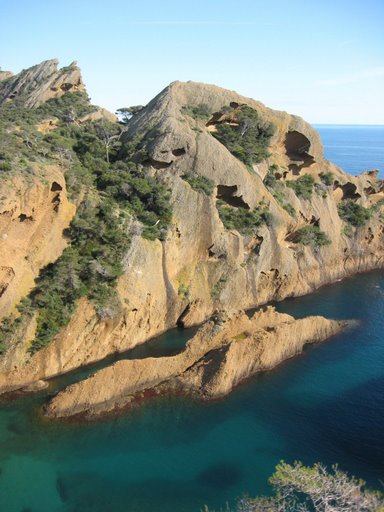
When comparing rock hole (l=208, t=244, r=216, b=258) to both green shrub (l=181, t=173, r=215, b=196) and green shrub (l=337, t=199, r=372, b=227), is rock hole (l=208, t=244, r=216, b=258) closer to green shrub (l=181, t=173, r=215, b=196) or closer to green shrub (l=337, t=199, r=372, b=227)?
green shrub (l=181, t=173, r=215, b=196)

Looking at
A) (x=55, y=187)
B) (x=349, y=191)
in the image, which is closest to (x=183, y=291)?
(x=55, y=187)

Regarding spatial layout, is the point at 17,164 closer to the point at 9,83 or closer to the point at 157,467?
the point at 157,467

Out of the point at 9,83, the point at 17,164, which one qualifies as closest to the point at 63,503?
the point at 17,164

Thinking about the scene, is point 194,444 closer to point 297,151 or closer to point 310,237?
point 310,237

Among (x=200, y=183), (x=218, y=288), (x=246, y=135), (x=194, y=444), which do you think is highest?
(x=246, y=135)

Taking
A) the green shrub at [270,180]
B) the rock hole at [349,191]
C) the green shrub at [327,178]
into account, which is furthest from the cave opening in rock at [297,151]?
the rock hole at [349,191]

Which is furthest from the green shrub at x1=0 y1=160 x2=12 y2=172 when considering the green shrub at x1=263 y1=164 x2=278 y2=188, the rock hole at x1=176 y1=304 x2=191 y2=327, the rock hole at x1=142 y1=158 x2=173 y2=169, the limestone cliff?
the green shrub at x1=263 y1=164 x2=278 y2=188
